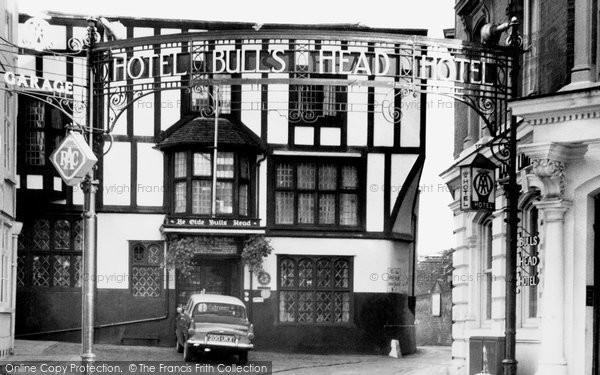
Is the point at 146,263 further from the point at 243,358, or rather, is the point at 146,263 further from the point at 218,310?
the point at 243,358

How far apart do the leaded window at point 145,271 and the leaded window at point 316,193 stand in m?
3.76

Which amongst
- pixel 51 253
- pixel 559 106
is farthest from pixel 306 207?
pixel 559 106

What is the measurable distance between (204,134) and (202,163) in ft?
2.93

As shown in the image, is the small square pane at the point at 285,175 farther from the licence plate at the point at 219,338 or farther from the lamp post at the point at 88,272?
the lamp post at the point at 88,272

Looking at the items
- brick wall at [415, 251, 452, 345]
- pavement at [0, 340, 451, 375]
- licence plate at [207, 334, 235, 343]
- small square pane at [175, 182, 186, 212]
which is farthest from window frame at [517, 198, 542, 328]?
brick wall at [415, 251, 452, 345]

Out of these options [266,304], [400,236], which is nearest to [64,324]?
[266,304]

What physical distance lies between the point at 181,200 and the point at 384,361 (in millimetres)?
7223

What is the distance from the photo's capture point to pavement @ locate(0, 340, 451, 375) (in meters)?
25.2

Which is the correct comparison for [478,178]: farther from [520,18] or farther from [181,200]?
[181,200]

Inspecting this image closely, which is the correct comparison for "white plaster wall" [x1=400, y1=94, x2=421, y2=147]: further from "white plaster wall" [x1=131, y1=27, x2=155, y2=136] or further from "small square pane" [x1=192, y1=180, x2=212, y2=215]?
"white plaster wall" [x1=131, y1=27, x2=155, y2=136]

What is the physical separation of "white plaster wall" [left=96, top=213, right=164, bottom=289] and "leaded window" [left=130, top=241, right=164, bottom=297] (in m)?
0.16

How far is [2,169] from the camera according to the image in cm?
2352

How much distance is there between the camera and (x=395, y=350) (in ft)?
102

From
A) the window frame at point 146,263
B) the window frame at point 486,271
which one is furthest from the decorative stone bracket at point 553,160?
the window frame at point 146,263
